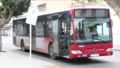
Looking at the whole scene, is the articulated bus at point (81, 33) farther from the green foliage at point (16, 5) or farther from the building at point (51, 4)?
the building at point (51, 4)

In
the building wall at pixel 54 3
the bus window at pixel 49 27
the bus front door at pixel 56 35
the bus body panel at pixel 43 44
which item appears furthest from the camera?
the building wall at pixel 54 3

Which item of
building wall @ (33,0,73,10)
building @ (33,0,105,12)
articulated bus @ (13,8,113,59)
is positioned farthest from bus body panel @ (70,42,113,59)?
building wall @ (33,0,73,10)

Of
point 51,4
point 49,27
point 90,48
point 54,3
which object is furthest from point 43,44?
point 54,3

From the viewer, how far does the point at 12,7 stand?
16250 millimetres

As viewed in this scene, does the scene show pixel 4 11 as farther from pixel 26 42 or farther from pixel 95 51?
pixel 95 51

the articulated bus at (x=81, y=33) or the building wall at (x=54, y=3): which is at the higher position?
the building wall at (x=54, y=3)

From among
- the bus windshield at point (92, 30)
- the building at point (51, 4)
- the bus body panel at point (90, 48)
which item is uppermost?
the building at point (51, 4)

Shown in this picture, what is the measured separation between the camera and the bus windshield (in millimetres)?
10875

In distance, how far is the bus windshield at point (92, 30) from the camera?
1088 cm

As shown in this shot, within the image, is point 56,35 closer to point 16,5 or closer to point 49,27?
point 49,27

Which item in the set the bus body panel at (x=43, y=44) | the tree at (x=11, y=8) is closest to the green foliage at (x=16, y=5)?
the tree at (x=11, y=8)

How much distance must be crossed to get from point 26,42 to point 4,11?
3139 millimetres

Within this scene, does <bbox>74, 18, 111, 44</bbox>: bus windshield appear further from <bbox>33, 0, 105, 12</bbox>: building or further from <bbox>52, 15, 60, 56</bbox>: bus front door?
<bbox>33, 0, 105, 12</bbox>: building

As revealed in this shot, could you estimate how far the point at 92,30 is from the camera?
11055 mm
